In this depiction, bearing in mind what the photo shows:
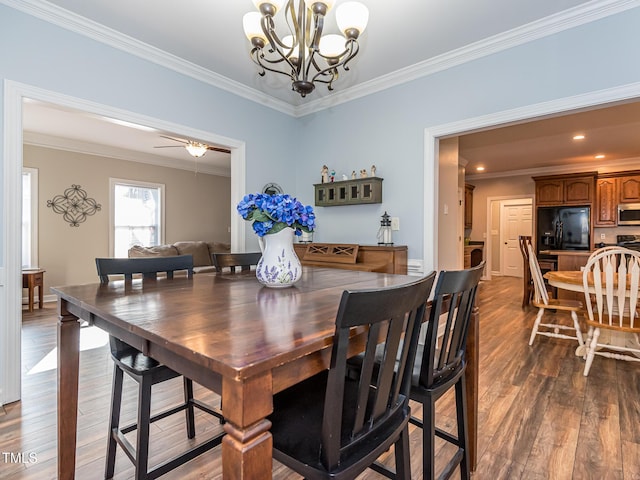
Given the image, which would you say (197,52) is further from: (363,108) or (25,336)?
(25,336)

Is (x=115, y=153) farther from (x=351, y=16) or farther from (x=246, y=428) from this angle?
(x=246, y=428)

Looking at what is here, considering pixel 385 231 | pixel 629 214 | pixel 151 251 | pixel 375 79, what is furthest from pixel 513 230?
pixel 151 251

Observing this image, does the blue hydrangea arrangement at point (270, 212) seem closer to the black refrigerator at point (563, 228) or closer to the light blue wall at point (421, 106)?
the light blue wall at point (421, 106)

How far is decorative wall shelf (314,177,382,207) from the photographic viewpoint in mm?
3287

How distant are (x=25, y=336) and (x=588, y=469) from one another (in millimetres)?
4652

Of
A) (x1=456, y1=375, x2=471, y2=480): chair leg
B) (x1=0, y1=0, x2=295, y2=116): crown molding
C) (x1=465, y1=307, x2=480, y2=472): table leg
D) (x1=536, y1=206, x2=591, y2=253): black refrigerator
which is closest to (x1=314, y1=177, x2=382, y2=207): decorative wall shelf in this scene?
(x1=0, y1=0, x2=295, y2=116): crown molding

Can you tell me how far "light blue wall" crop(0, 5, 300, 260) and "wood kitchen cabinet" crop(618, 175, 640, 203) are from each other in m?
6.47

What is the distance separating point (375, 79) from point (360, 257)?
1750mm

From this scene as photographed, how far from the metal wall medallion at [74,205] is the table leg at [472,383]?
6.06 m

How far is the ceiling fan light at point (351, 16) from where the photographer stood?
1.68 metres

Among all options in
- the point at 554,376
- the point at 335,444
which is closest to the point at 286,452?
the point at 335,444

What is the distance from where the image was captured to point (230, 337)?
789mm

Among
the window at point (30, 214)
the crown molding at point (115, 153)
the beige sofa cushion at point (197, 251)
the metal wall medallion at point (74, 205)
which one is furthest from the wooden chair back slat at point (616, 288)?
the window at point (30, 214)

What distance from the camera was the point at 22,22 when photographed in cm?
218
